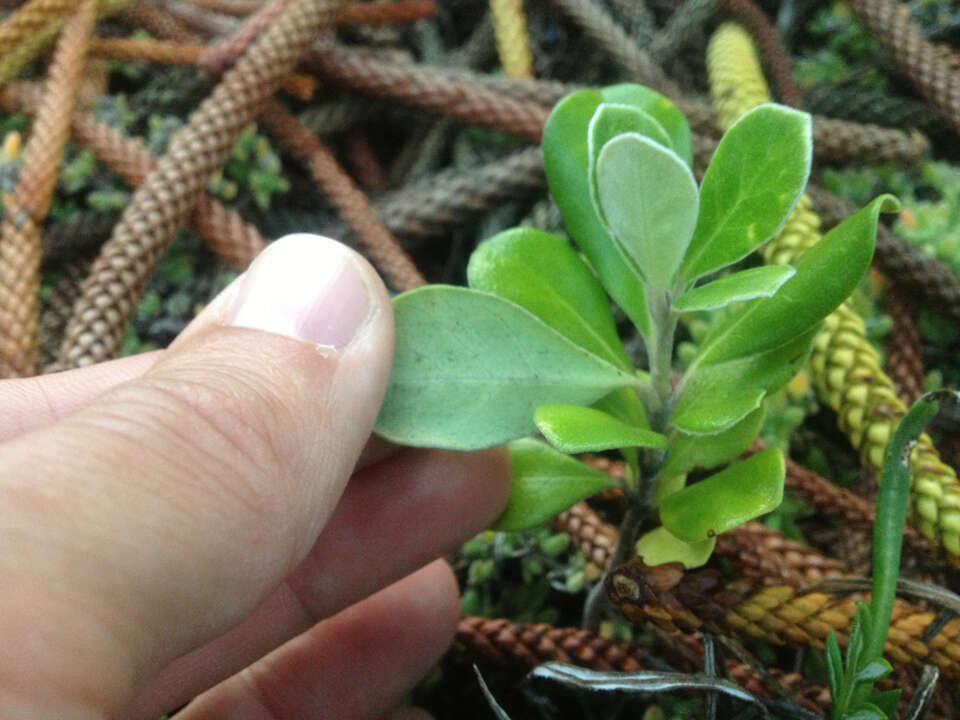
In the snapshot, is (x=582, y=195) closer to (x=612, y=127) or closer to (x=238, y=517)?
(x=612, y=127)

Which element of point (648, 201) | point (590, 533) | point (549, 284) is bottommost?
point (590, 533)

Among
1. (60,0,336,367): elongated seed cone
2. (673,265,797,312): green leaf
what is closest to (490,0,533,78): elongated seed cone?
(60,0,336,367): elongated seed cone

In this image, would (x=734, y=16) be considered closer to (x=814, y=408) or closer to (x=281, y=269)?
(x=814, y=408)

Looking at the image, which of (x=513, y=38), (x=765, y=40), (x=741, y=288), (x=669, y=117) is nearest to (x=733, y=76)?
(x=765, y=40)

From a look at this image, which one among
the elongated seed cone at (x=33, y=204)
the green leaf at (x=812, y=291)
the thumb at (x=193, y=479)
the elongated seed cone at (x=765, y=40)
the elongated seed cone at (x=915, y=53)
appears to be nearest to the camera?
the thumb at (x=193, y=479)

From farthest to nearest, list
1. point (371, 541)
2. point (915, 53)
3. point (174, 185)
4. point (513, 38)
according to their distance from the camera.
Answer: point (513, 38)
point (915, 53)
point (174, 185)
point (371, 541)

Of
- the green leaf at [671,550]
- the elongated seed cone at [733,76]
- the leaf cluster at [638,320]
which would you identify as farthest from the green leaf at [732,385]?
the elongated seed cone at [733,76]

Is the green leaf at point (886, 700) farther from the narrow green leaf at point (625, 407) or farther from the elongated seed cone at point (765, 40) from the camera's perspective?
the elongated seed cone at point (765, 40)
